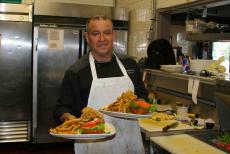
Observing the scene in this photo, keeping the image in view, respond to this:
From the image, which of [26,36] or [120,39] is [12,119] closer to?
[26,36]

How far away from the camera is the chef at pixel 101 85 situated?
5.96 feet

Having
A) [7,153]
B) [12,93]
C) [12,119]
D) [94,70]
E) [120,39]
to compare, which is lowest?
[7,153]

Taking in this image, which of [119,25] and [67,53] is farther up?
[119,25]

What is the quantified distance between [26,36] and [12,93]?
74 centimetres

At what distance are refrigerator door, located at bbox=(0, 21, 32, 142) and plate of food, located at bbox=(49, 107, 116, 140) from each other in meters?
2.53

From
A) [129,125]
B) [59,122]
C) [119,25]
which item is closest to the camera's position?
[59,122]

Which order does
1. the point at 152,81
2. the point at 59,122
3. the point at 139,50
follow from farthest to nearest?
the point at 139,50, the point at 152,81, the point at 59,122

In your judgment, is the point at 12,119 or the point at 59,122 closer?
the point at 59,122

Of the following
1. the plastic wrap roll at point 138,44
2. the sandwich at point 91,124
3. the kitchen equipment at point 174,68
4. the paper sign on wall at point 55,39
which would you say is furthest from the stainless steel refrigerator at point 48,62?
the sandwich at point 91,124

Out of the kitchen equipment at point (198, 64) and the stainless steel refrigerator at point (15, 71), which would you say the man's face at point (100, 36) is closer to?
the kitchen equipment at point (198, 64)

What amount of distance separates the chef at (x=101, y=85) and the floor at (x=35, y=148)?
2256 mm

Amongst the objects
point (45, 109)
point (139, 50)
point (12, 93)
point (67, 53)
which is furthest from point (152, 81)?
point (12, 93)

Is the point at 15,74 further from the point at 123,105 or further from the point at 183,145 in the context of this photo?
the point at 183,145

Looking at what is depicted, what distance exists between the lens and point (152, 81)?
3.47 m
